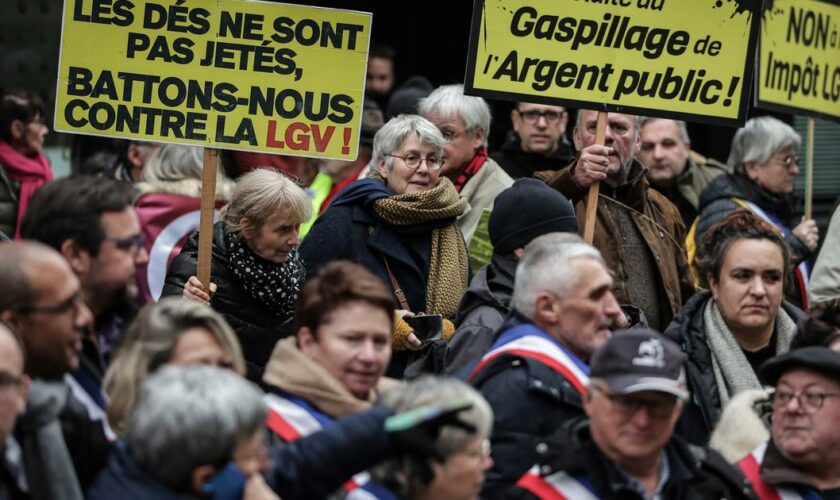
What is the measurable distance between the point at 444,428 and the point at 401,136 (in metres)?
3.29

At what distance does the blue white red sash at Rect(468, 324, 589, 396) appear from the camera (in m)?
5.89

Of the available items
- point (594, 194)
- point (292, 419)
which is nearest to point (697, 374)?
point (594, 194)

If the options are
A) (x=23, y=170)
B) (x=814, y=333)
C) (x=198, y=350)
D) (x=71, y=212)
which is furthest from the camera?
(x=23, y=170)

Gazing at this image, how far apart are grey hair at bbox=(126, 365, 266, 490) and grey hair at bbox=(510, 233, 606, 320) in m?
1.81

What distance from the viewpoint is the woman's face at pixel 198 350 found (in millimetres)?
5102

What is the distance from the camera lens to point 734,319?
23.5 ft

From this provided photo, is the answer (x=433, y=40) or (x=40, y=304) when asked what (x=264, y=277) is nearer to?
(x=40, y=304)

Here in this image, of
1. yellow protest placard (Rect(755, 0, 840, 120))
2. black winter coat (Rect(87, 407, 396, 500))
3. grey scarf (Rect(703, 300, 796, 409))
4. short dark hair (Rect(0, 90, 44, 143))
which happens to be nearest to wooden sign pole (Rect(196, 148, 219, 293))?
grey scarf (Rect(703, 300, 796, 409))

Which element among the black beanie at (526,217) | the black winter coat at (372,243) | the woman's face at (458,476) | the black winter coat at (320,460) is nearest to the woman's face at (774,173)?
the black winter coat at (372,243)

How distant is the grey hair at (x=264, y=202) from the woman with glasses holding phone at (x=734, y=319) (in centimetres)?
163

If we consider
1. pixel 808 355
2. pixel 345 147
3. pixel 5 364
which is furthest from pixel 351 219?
pixel 5 364

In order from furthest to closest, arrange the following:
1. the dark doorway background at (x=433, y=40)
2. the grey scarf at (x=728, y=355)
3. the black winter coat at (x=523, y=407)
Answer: the dark doorway background at (x=433, y=40) < the grey scarf at (x=728, y=355) < the black winter coat at (x=523, y=407)

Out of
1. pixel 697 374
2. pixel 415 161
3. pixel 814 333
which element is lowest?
pixel 697 374

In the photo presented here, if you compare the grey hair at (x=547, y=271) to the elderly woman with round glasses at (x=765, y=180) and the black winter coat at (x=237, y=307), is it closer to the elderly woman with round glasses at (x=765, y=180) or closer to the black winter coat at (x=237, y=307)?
the black winter coat at (x=237, y=307)
